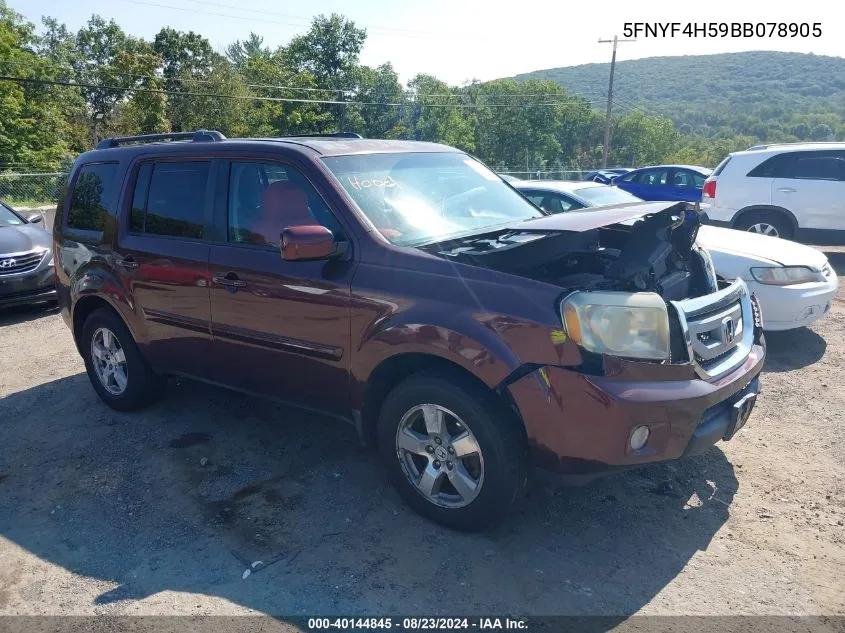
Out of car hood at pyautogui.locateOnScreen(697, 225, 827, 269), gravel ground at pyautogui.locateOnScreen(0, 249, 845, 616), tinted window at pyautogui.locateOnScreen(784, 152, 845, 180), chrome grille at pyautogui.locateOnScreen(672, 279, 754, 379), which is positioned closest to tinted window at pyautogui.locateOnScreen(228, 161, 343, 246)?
gravel ground at pyautogui.locateOnScreen(0, 249, 845, 616)

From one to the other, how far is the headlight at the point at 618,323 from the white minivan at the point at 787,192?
8267 millimetres

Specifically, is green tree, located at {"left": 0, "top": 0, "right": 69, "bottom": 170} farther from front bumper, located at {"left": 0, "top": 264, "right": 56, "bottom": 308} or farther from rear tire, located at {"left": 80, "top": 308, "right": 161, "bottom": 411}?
rear tire, located at {"left": 80, "top": 308, "right": 161, "bottom": 411}

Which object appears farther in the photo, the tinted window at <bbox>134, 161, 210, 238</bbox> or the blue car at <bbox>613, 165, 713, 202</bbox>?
the blue car at <bbox>613, 165, 713, 202</bbox>

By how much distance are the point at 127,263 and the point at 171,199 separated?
60cm

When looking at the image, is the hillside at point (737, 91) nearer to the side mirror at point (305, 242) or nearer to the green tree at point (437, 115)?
the green tree at point (437, 115)

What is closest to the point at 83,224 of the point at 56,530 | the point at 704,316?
the point at 56,530

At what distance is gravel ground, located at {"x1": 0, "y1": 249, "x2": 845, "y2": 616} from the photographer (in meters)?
2.92

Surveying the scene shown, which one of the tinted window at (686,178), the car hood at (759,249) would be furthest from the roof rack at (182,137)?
the tinted window at (686,178)

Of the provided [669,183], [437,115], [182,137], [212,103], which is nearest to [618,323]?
[182,137]

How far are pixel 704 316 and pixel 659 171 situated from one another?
15.6 meters

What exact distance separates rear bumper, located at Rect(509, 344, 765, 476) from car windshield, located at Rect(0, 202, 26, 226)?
28.4 feet

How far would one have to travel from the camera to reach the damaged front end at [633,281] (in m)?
2.94

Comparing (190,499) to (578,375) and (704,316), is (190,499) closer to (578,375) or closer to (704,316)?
(578,375)

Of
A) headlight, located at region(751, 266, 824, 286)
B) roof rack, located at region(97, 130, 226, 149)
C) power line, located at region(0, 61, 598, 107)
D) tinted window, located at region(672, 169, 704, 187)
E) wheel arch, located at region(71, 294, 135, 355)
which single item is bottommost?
wheel arch, located at region(71, 294, 135, 355)
